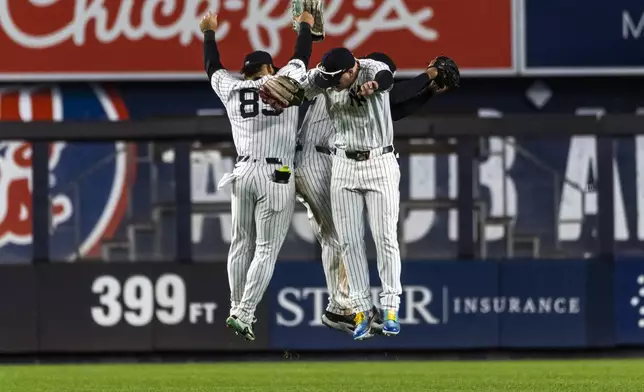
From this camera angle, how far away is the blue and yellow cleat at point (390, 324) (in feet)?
35.1

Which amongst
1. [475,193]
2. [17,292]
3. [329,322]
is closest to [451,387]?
[329,322]

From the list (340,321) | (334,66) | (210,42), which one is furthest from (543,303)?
(334,66)

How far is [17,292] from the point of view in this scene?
1565 cm

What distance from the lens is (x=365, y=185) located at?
10.9m

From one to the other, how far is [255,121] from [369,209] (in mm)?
939

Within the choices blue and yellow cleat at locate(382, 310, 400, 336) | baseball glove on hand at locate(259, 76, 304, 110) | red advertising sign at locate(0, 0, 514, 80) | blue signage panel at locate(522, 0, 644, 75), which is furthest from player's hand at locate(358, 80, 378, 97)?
blue signage panel at locate(522, 0, 644, 75)

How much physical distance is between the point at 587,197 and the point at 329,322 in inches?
195

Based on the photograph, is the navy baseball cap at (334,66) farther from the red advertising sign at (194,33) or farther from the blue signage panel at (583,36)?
the blue signage panel at (583,36)

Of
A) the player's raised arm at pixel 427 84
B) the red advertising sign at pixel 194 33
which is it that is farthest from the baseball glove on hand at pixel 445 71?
the red advertising sign at pixel 194 33

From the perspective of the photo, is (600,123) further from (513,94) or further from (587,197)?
(513,94)

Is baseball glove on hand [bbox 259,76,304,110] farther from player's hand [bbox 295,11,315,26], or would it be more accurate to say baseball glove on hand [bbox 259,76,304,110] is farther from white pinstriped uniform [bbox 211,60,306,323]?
player's hand [bbox 295,11,315,26]

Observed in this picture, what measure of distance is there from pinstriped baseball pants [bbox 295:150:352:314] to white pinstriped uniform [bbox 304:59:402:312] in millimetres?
222

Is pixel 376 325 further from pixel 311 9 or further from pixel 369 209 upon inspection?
pixel 311 9

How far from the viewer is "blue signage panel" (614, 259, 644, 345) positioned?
15586 mm
